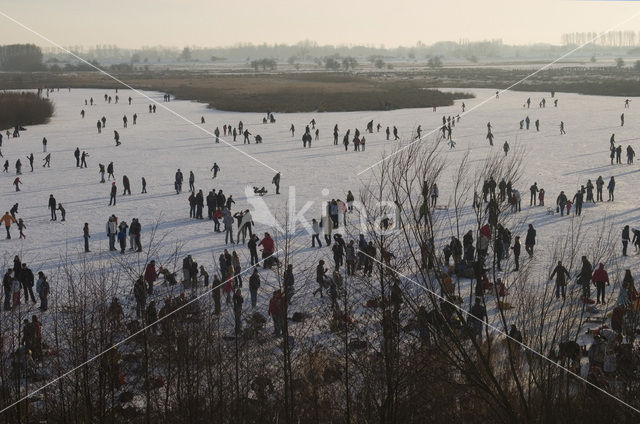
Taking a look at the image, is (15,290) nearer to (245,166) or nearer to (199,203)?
(199,203)

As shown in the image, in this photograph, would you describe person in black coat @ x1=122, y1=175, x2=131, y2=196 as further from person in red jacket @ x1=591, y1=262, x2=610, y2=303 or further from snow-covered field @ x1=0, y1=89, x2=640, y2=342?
person in red jacket @ x1=591, y1=262, x2=610, y2=303

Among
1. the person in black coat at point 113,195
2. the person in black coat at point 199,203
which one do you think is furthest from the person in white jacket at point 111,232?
the person in black coat at point 113,195

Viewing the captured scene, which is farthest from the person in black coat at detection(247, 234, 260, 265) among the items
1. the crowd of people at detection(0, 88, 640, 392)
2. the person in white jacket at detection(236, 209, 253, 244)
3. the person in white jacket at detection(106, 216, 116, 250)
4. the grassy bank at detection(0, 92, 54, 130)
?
the grassy bank at detection(0, 92, 54, 130)

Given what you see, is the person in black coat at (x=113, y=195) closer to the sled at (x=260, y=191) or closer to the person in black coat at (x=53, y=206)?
the person in black coat at (x=53, y=206)

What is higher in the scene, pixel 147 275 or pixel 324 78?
pixel 324 78

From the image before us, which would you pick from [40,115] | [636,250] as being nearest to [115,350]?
[636,250]

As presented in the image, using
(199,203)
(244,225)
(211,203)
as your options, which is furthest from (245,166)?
(244,225)

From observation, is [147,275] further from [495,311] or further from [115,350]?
[495,311]
